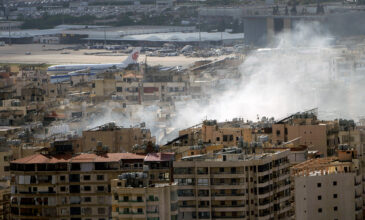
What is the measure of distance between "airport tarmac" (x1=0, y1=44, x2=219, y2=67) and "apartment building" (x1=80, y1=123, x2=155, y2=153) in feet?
243

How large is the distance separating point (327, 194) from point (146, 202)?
6788 millimetres

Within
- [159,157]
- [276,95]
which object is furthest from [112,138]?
[276,95]

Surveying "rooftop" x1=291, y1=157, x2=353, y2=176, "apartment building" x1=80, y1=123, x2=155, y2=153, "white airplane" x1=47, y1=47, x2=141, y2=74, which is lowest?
"white airplane" x1=47, y1=47, x2=141, y2=74

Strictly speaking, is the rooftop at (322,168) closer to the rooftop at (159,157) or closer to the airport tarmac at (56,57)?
the rooftop at (159,157)

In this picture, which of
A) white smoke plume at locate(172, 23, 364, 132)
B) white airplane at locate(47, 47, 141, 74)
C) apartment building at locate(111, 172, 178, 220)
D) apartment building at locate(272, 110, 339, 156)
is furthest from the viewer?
white airplane at locate(47, 47, 141, 74)

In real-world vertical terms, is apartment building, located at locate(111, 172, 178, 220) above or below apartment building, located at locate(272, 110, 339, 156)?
above

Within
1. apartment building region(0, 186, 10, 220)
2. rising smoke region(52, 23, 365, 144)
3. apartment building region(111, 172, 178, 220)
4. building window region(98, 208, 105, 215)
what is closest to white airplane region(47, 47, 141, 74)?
rising smoke region(52, 23, 365, 144)

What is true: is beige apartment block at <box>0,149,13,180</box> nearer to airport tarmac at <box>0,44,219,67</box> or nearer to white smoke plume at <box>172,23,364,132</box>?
white smoke plume at <box>172,23,364,132</box>

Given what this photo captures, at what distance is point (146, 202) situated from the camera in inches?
1639

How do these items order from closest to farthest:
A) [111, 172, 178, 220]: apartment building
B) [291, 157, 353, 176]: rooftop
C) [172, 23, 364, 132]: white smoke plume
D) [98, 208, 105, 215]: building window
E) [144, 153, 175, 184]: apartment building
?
[111, 172, 178, 220]: apartment building
[291, 157, 353, 176]: rooftop
[144, 153, 175, 184]: apartment building
[98, 208, 105, 215]: building window
[172, 23, 364, 132]: white smoke plume

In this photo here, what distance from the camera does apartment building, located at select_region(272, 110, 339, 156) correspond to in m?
61.2

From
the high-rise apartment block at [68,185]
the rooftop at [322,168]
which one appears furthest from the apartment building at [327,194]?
the high-rise apartment block at [68,185]

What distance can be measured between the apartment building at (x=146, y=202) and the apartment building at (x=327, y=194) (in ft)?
17.5

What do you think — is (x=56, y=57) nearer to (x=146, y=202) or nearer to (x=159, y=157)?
(x=159, y=157)
